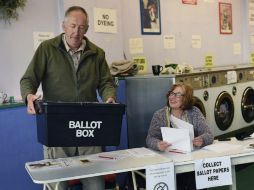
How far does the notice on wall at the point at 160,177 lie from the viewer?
2.38 m

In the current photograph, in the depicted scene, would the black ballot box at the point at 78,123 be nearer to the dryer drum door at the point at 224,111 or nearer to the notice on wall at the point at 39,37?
the notice on wall at the point at 39,37

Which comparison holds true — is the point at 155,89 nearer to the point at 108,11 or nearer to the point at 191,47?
the point at 108,11

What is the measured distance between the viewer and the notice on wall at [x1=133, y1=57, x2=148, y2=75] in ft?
15.8

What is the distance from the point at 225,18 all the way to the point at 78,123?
177 inches

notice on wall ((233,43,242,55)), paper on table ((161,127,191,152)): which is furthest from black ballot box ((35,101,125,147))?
notice on wall ((233,43,242,55))

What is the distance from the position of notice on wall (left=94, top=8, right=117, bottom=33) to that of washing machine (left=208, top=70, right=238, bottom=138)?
1.31m

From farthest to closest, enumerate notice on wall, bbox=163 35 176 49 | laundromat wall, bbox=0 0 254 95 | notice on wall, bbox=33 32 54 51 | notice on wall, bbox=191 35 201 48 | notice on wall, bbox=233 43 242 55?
1. notice on wall, bbox=233 43 242 55
2. notice on wall, bbox=191 35 201 48
3. notice on wall, bbox=163 35 176 49
4. notice on wall, bbox=33 32 54 51
5. laundromat wall, bbox=0 0 254 95

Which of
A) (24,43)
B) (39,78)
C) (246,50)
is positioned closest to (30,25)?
(24,43)

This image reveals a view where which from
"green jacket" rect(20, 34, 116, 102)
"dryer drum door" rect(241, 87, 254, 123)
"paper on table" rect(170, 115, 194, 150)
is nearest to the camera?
"green jacket" rect(20, 34, 116, 102)

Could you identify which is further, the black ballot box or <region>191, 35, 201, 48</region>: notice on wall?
<region>191, 35, 201, 48</region>: notice on wall

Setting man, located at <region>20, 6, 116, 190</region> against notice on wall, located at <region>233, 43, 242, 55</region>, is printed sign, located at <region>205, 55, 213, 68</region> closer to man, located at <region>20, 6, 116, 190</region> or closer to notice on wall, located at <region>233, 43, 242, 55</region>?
notice on wall, located at <region>233, 43, 242, 55</region>

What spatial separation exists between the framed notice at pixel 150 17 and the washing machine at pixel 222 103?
3.24ft

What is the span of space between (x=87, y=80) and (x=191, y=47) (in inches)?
125

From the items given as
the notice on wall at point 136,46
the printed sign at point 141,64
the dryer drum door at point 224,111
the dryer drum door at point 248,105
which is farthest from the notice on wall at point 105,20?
the dryer drum door at point 248,105
